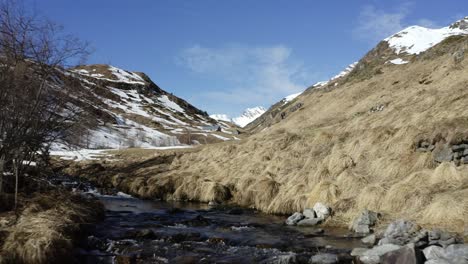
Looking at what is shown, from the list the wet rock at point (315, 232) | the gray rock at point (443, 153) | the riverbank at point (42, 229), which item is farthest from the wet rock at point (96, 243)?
the gray rock at point (443, 153)

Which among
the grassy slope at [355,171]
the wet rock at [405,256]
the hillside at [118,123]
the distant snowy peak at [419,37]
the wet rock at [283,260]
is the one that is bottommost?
the wet rock at [283,260]

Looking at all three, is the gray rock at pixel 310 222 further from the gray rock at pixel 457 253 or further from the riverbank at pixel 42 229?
the riverbank at pixel 42 229

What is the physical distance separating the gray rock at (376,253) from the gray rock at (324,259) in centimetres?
66

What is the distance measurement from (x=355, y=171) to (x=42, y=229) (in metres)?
12.9

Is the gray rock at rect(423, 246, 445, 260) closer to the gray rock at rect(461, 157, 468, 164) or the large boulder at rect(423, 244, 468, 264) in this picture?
the large boulder at rect(423, 244, 468, 264)

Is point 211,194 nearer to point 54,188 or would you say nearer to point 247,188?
point 247,188

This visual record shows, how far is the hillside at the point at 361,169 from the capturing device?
45.0 ft

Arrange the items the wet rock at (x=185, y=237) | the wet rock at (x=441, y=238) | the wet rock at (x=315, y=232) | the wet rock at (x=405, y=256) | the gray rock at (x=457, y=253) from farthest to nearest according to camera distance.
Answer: the wet rock at (x=315, y=232) < the wet rock at (x=185, y=237) < the wet rock at (x=441, y=238) < the wet rock at (x=405, y=256) < the gray rock at (x=457, y=253)

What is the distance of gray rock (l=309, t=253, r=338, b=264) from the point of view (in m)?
10.1

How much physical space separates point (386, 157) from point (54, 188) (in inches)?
552

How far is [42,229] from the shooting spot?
32.8 feet

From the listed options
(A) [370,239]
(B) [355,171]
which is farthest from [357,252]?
(B) [355,171]

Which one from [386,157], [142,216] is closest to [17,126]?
[142,216]

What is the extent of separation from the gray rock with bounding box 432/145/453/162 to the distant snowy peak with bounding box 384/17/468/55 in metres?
72.3
